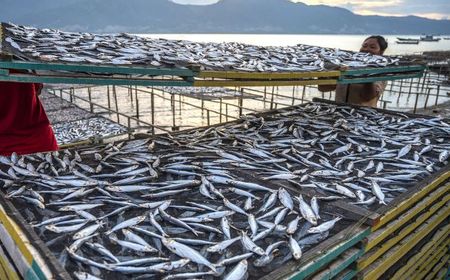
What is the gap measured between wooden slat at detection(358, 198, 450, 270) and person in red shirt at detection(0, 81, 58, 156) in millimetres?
4729

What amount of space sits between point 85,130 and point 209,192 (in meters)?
9.14

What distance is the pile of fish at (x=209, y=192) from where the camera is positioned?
234 cm

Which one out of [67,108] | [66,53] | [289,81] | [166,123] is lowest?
[166,123]

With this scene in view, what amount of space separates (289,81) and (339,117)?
1612 millimetres

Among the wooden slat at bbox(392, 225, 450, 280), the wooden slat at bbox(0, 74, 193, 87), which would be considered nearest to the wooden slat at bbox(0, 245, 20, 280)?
the wooden slat at bbox(0, 74, 193, 87)

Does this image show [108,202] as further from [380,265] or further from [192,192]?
[380,265]

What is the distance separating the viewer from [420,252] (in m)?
3.91

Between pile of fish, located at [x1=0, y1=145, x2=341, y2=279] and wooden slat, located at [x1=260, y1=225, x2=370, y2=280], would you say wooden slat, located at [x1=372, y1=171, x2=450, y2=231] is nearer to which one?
wooden slat, located at [x1=260, y1=225, x2=370, y2=280]

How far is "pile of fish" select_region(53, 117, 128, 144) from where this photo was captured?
10373mm

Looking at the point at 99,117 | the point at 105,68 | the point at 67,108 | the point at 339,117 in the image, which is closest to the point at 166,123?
the point at 67,108

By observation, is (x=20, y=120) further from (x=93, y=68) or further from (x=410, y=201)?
(x=410, y=201)

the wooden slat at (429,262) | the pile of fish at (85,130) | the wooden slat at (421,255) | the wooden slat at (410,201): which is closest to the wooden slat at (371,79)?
the wooden slat at (410,201)

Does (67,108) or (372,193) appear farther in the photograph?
(67,108)

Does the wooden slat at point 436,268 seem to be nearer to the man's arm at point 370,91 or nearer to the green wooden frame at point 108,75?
the green wooden frame at point 108,75
